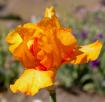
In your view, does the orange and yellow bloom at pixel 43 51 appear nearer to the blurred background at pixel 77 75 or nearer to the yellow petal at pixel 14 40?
the yellow petal at pixel 14 40

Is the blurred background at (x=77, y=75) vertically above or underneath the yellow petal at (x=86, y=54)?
underneath

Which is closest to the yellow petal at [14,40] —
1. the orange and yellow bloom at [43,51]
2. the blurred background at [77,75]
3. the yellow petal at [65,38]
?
the orange and yellow bloom at [43,51]

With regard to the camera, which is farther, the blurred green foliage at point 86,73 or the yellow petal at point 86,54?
the blurred green foliage at point 86,73

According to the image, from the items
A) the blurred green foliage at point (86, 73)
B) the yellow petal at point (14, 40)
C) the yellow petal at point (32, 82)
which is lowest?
the blurred green foliage at point (86, 73)

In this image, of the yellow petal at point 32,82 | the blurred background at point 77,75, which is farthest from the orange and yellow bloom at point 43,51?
the blurred background at point 77,75

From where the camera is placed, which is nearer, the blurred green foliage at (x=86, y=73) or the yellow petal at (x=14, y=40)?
the yellow petal at (x=14, y=40)

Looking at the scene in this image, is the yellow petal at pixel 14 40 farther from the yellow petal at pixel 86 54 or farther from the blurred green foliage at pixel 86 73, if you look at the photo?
the blurred green foliage at pixel 86 73

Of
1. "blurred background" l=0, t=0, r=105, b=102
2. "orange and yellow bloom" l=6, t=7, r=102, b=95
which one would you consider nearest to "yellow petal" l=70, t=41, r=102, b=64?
"orange and yellow bloom" l=6, t=7, r=102, b=95

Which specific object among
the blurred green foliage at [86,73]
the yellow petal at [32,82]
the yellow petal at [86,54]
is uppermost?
the yellow petal at [86,54]

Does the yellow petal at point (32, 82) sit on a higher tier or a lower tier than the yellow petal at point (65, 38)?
lower
